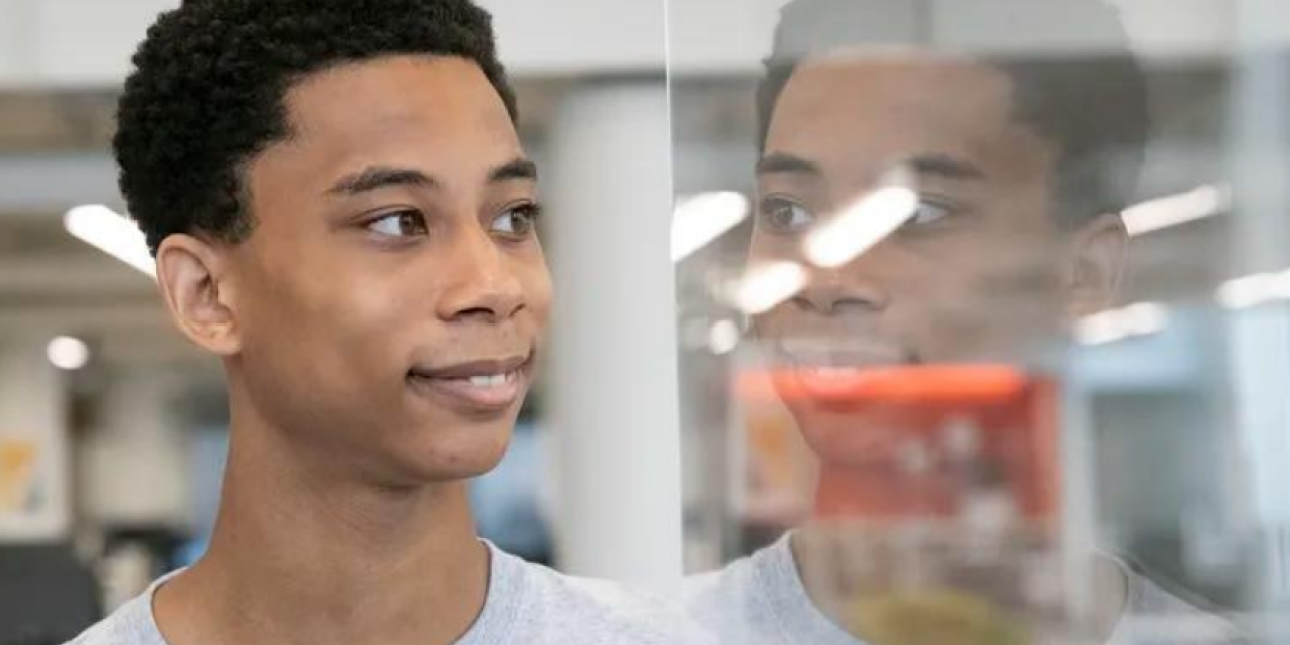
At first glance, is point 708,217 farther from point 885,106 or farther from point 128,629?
point 128,629

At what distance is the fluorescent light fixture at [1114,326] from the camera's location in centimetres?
98

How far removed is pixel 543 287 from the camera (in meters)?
0.94

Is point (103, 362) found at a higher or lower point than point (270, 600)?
higher

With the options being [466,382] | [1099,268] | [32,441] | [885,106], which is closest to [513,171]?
[466,382]

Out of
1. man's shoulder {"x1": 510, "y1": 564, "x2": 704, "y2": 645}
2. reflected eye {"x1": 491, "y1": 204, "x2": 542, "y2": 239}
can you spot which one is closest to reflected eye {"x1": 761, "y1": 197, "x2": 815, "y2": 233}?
reflected eye {"x1": 491, "y1": 204, "x2": 542, "y2": 239}

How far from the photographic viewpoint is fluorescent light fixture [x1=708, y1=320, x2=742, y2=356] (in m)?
1.01

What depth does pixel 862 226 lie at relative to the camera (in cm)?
99

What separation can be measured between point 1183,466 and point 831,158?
0.28 metres

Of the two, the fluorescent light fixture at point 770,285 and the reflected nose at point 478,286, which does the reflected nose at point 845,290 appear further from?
the reflected nose at point 478,286

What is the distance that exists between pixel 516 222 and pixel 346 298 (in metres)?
0.11

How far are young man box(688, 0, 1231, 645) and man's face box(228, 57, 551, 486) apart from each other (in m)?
0.17

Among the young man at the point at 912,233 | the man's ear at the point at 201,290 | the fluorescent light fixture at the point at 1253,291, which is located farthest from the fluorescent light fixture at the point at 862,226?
the man's ear at the point at 201,290

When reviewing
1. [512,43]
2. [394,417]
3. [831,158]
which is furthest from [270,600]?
[512,43]

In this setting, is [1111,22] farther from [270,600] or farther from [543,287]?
[270,600]
